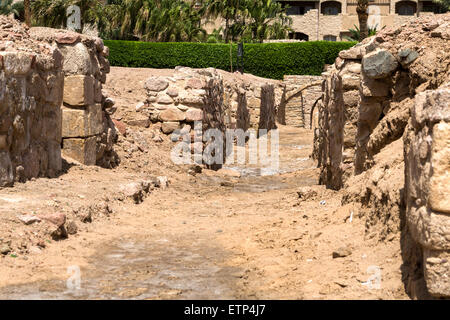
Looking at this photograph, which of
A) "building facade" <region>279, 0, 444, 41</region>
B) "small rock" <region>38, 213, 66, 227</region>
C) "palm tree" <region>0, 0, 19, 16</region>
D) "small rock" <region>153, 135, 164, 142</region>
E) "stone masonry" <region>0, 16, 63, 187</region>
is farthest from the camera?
"building facade" <region>279, 0, 444, 41</region>

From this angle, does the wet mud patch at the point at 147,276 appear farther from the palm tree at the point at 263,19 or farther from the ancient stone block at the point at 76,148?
the palm tree at the point at 263,19

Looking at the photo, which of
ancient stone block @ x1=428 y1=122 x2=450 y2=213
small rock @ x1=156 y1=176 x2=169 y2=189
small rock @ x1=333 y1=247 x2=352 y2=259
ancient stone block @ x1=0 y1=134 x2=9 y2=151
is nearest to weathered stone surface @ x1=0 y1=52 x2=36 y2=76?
ancient stone block @ x1=0 y1=134 x2=9 y2=151

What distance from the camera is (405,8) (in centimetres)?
4350

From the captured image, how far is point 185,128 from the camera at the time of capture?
11.7m

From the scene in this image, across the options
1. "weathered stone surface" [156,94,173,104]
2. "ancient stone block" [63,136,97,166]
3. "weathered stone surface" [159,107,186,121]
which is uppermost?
"weathered stone surface" [156,94,173,104]

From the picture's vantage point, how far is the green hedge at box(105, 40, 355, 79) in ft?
91.8

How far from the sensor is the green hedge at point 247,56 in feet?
91.8

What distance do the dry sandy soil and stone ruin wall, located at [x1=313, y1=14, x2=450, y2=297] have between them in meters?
0.25

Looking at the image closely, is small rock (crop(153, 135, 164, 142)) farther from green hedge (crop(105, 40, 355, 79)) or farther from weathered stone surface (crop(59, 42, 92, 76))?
green hedge (crop(105, 40, 355, 79))

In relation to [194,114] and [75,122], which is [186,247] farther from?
[194,114]

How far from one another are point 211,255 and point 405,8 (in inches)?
1649

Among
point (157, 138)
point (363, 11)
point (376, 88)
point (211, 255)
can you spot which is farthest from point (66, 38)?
point (363, 11)

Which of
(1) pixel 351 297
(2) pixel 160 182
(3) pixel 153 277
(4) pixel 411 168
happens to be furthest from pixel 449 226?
(2) pixel 160 182

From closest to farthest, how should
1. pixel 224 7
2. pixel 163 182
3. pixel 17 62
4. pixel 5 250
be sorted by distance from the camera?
pixel 5 250 → pixel 17 62 → pixel 163 182 → pixel 224 7
